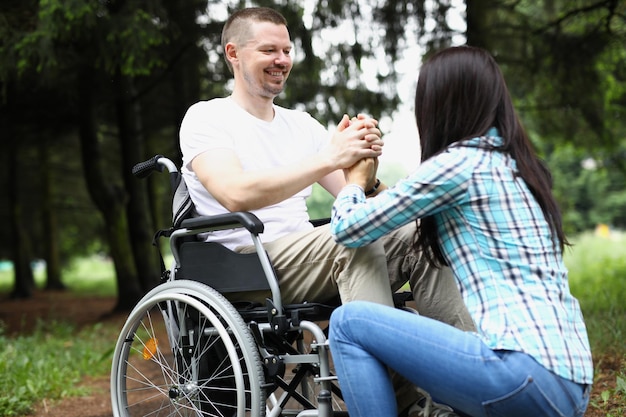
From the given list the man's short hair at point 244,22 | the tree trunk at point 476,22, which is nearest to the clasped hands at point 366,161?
the man's short hair at point 244,22

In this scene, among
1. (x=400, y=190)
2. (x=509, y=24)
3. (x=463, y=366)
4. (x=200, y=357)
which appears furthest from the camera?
(x=509, y=24)

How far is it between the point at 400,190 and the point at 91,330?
6.44m

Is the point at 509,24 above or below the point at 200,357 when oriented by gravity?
above

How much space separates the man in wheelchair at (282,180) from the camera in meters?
2.50

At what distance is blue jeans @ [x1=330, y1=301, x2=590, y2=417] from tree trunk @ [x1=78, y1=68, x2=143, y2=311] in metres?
7.17

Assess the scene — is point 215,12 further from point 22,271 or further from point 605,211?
point 605,211

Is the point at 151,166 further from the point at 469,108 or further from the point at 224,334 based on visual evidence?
the point at 469,108

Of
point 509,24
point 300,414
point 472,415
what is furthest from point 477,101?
point 509,24

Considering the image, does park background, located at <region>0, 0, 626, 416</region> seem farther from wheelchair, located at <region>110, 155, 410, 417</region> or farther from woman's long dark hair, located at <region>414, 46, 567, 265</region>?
woman's long dark hair, located at <region>414, 46, 567, 265</region>

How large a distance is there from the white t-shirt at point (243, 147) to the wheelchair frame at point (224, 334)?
4.6 inches

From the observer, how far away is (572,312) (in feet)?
6.79

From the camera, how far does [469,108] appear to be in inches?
85.4

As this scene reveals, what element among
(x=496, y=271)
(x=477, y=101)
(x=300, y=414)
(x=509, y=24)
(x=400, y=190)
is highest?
(x=509, y=24)

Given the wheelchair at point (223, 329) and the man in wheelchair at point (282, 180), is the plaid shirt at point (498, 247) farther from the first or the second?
the wheelchair at point (223, 329)
